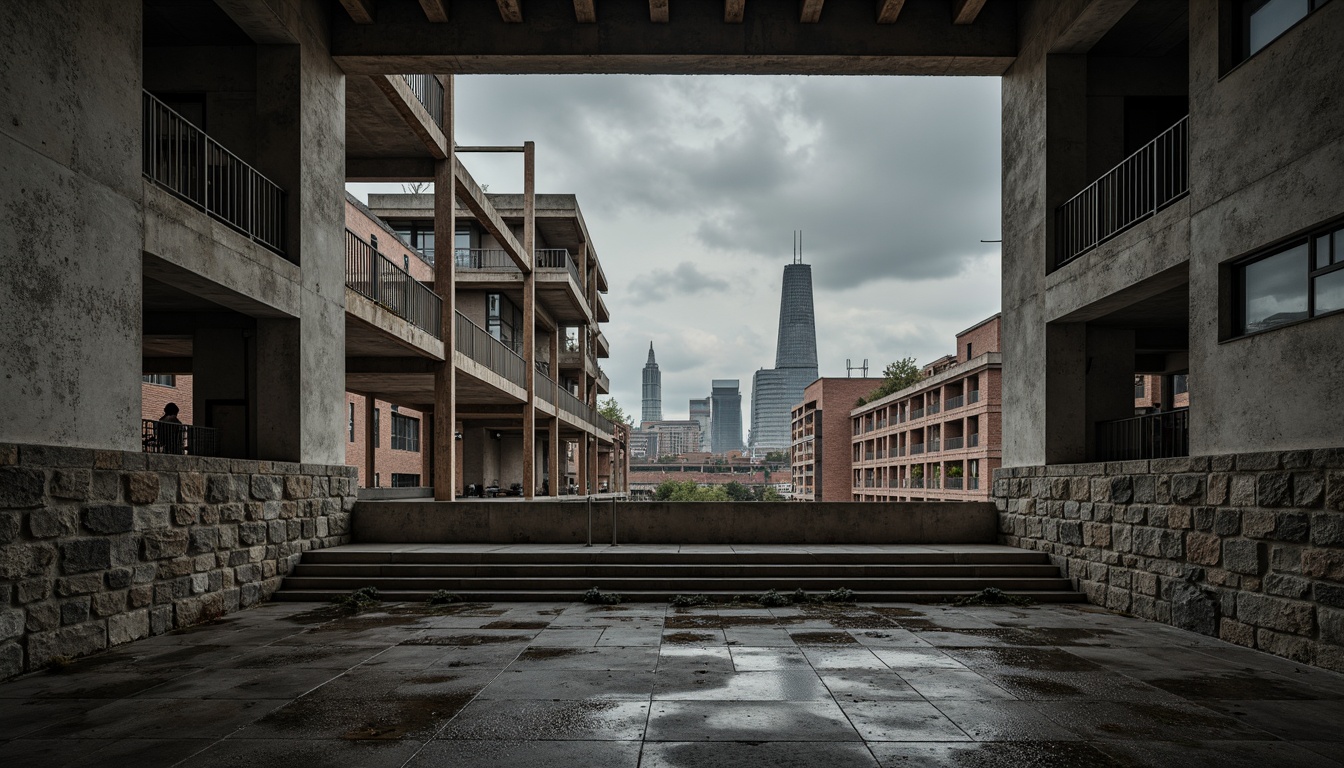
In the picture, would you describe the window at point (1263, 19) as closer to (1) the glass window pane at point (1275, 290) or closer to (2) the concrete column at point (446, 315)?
(1) the glass window pane at point (1275, 290)

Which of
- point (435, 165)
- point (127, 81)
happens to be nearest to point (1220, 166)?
point (127, 81)

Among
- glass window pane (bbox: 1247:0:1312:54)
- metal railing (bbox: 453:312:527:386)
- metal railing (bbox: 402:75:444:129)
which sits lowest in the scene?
metal railing (bbox: 453:312:527:386)

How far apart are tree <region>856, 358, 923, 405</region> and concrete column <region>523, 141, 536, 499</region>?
5743 centimetres

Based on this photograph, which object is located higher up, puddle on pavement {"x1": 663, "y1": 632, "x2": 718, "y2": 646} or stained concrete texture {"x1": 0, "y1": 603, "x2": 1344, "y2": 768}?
stained concrete texture {"x1": 0, "y1": 603, "x2": 1344, "y2": 768}

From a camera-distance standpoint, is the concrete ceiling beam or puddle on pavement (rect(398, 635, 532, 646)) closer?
puddle on pavement (rect(398, 635, 532, 646))

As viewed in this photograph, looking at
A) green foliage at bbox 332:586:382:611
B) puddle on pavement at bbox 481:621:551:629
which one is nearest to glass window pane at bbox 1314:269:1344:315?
puddle on pavement at bbox 481:621:551:629

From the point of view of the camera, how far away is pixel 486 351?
74.9 feet

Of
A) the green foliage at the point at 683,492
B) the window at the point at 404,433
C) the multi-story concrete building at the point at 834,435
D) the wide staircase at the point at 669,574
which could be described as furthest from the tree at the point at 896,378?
the wide staircase at the point at 669,574

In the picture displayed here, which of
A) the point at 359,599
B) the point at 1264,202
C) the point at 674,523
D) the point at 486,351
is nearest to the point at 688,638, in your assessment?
the point at 359,599

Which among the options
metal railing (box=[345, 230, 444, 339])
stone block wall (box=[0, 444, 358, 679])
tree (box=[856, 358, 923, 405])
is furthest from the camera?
tree (box=[856, 358, 923, 405])

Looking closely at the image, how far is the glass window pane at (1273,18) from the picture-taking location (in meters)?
7.87

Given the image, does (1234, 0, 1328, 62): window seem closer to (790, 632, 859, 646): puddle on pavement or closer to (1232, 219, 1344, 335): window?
(1232, 219, 1344, 335): window

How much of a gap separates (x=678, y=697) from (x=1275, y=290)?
697 centimetres

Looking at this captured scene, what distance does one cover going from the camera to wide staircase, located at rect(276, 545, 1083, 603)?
1100 centimetres
